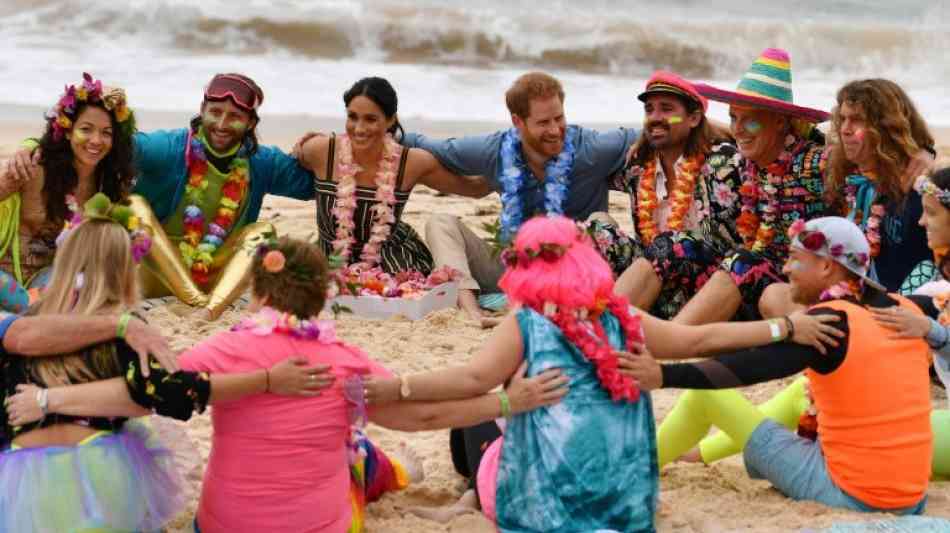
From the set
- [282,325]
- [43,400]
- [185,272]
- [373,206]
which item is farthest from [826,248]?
[185,272]

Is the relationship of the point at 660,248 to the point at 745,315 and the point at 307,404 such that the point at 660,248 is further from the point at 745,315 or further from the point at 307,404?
the point at 307,404

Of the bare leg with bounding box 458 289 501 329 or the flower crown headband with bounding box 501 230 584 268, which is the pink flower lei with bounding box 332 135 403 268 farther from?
the flower crown headband with bounding box 501 230 584 268

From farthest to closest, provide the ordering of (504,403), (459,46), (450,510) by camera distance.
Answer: (459,46) < (450,510) < (504,403)

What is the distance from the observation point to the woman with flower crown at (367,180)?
716 centimetres

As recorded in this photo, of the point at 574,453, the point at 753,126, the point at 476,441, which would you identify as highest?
the point at 753,126

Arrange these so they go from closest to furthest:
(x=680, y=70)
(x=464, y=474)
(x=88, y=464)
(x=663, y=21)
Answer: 1. (x=88, y=464)
2. (x=464, y=474)
3. (x=680, y=70)
4. (x=663, y=21)

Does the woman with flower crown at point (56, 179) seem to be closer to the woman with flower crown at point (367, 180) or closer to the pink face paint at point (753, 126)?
the woman with flower crown at point (367, 180)

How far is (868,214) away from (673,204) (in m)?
1.12

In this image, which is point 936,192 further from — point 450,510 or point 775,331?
point 450,510

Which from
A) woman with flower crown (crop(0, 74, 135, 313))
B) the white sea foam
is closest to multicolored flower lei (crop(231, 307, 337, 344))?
woman with flower crown (crop(0, 74, 135, 313))

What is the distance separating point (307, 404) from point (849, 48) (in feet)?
63.0

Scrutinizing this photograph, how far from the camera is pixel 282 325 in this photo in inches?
151

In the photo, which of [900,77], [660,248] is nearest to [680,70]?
[900,77]

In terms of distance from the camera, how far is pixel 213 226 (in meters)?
7.19
